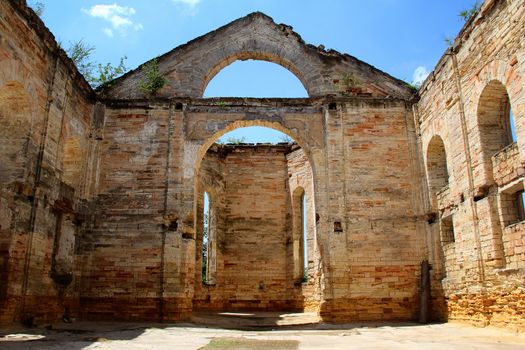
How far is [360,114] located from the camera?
43.3 feet

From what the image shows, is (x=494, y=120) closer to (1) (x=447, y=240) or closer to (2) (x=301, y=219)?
(1) (x=447, y=240)

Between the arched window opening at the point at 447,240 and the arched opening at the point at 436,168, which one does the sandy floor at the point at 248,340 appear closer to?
the arched window opening at the point at 447,240

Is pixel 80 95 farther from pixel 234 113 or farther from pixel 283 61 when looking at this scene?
pixel 283 61

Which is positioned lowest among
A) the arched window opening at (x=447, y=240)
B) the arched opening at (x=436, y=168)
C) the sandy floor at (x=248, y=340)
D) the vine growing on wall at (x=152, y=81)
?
the sandy floor at (x=248, y=340)

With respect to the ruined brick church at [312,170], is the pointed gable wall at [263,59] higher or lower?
higher

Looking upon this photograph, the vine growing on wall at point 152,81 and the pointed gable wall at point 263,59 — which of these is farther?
the pointed gable wall at point 263,59

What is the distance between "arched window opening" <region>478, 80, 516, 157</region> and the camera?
944 cm

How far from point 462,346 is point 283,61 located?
32.3ft

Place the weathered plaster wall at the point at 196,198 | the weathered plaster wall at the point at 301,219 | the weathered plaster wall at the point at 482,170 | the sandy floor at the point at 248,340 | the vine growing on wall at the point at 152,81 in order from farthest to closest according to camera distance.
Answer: the weathered plaster wall at the point at 301,219, the vine growing on wall at the point at 152,81, the weathered plaster wall at the point at 196,198, the weathered plaster wall at the point at 482,170, the sandy floor at the point at 248,340

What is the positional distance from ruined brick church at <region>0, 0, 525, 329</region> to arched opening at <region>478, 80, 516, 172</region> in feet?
0.09

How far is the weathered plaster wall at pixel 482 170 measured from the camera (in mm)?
8305

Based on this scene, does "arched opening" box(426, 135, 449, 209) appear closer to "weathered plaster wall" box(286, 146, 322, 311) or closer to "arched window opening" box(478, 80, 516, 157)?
"arched window opening" box(478, 80, 516, 157)

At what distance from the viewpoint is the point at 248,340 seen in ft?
25.4

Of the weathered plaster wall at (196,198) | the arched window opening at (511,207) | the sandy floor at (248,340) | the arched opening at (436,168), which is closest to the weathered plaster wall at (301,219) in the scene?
the weathered plaster wall at (196,198)
